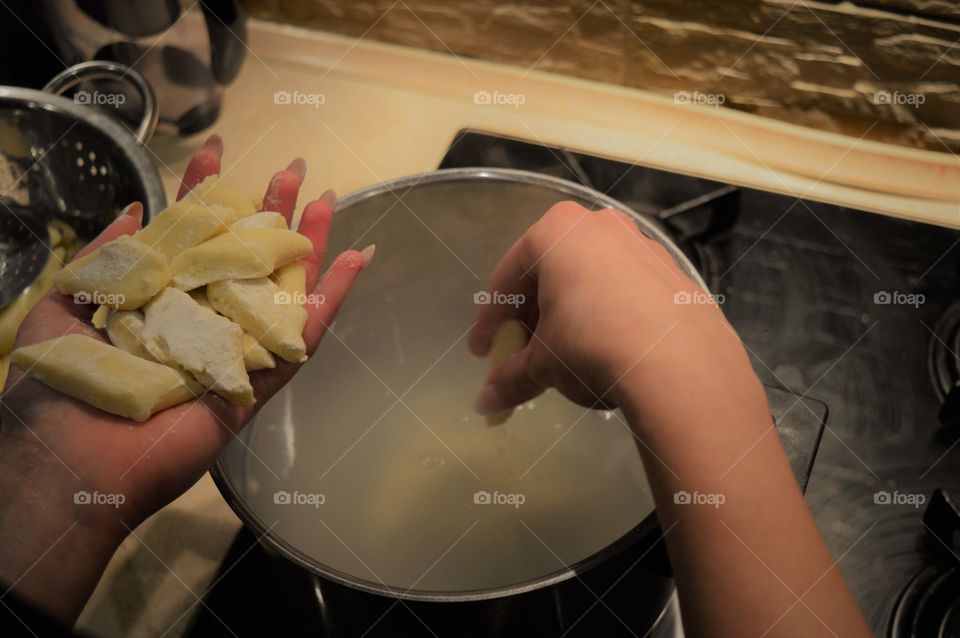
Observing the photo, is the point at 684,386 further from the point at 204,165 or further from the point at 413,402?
the point at 204,165

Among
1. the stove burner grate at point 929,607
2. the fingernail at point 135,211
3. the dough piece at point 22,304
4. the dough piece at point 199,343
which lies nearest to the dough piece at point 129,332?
the dough piece at point 199,343

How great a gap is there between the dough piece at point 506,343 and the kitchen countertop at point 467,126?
320 mm

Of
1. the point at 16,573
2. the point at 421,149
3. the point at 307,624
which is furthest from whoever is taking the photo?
the point at 421,149

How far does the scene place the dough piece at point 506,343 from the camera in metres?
0.70

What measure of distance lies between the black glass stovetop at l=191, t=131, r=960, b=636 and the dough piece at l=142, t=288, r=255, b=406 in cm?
13

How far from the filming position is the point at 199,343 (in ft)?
1.83

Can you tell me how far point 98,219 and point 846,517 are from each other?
2.46ft

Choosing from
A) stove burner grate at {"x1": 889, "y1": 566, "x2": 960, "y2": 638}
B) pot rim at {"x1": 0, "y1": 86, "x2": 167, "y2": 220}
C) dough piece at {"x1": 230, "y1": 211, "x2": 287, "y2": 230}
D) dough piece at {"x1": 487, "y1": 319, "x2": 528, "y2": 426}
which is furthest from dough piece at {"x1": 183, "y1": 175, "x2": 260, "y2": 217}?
stove burner grate at {"x1": 889, "y1": 566, "x2": 960, "y2": 638}

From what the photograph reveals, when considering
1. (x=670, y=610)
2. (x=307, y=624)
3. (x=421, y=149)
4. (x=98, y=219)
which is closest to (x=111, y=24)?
(x=98, y=219)

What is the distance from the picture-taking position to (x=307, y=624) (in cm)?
63

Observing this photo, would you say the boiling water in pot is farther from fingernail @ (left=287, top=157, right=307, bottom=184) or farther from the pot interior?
fingernail @ (left=287, top=157, right=307, bottom=184)

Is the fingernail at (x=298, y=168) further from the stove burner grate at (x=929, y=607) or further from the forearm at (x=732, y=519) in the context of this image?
the stove burner grate at (x=929, y=607)

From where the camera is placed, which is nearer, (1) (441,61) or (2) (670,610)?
(2) (670,610)

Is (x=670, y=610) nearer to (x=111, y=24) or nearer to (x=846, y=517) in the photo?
(x=846, y=517)
